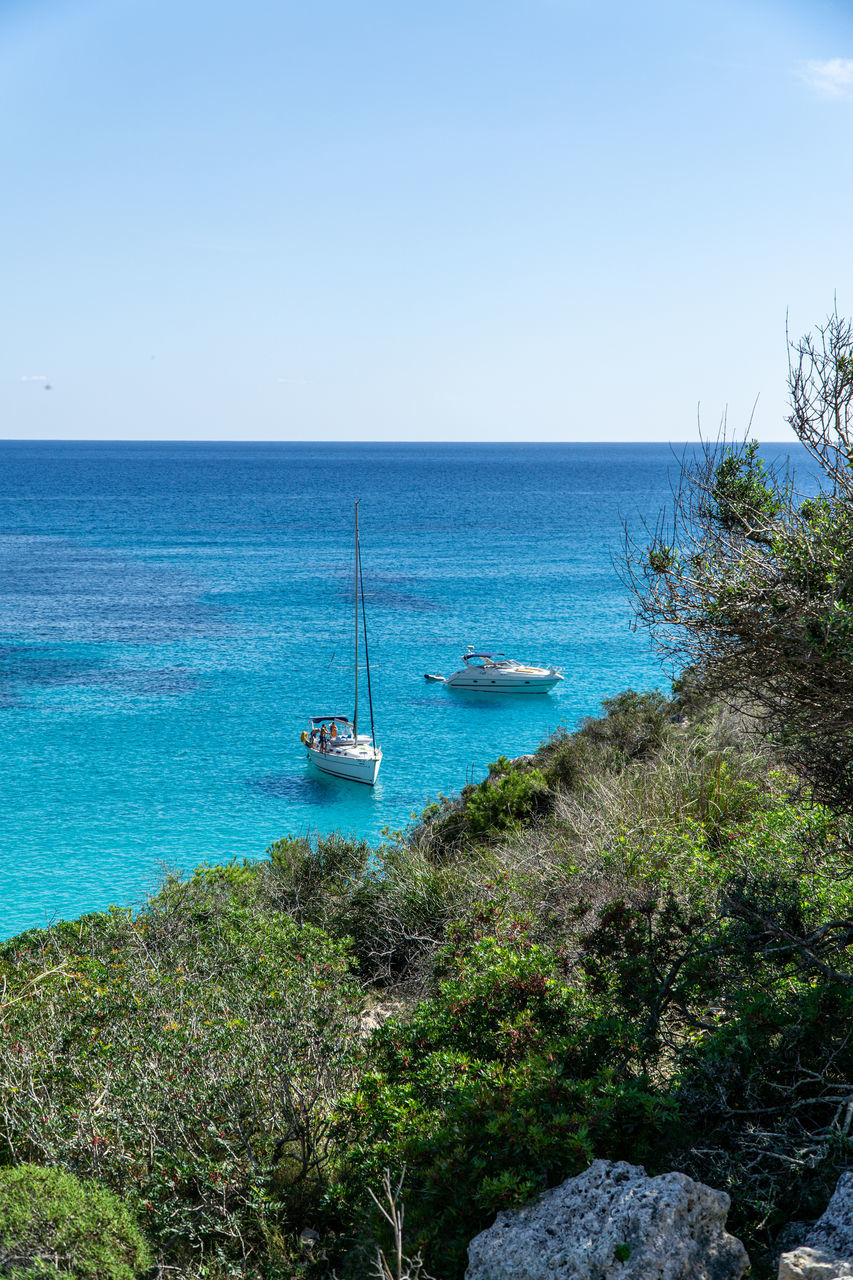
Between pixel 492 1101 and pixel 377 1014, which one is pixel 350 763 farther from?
pixel 492 1101

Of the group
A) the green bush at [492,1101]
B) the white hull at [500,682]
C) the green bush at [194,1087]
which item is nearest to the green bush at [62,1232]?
the green bush at [194,1087]

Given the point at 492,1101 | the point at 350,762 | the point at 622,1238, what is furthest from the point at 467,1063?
the point at 350,762

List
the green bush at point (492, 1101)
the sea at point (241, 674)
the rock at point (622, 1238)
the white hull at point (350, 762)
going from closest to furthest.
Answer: the rock at point (622, 1238) < the green bush at point (492, 1101) < the sea at point (241, 674) < the white hull at point (350, 762)

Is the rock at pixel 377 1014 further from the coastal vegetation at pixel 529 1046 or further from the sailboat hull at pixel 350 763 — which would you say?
the sailboat hull at pixel 350 763

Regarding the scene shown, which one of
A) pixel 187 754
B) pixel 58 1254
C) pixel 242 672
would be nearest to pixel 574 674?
pixel 242 672

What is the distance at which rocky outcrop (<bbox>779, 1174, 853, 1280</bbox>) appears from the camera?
3506 mm

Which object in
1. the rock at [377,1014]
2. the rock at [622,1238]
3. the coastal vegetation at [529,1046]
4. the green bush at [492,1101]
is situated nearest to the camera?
the rock at [622,1238]

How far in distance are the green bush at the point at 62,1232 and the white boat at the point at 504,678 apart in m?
33.9

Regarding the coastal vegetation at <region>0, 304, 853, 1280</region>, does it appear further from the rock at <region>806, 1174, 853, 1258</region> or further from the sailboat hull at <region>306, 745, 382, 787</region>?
the sailboat hull at <region>306, 745, 382, 787</region>

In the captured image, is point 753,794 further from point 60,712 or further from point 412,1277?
point 60,712

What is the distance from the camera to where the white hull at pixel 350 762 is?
96.2 feet

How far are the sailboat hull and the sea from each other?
409 mm

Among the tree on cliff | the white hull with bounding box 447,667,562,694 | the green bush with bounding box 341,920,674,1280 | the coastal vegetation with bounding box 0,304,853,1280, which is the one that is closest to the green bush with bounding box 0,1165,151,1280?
the coastal vegetation with bounding box 0,304,853,1280

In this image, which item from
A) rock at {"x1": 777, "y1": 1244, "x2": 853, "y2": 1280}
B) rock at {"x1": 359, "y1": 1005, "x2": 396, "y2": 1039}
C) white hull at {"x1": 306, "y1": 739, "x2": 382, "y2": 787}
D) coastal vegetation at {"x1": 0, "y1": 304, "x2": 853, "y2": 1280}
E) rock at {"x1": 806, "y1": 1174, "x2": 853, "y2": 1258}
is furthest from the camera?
white hull at {"x1": 306, "y1": 739, "x2": 382, "y2": 787}
